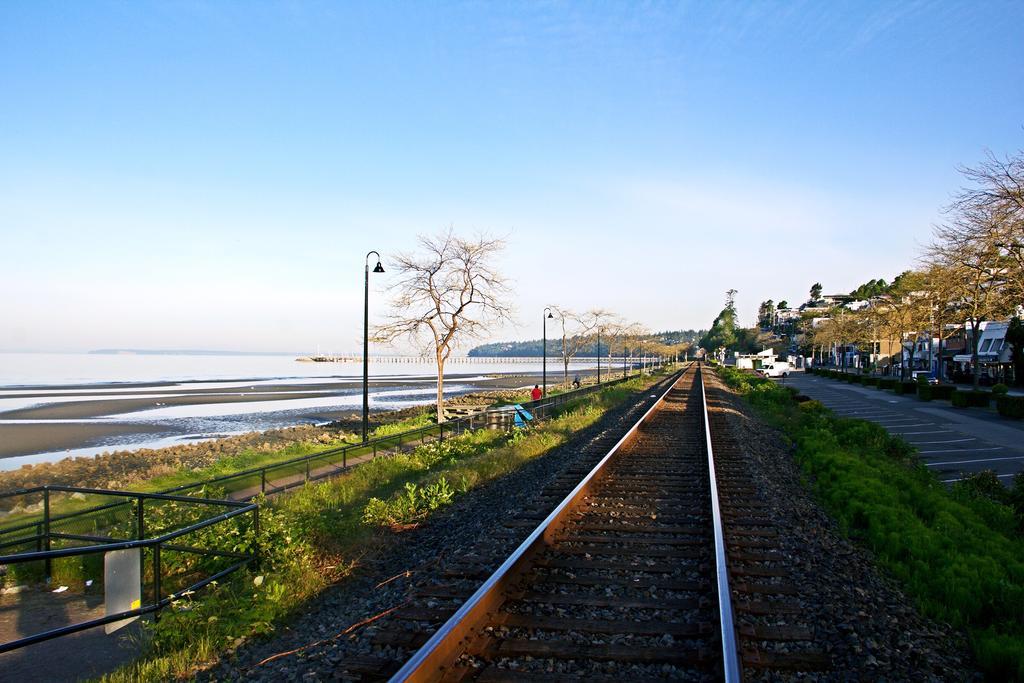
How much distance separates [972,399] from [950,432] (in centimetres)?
1131

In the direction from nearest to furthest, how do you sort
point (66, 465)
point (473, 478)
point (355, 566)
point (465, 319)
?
point (355, 566) < point (473, 478) < point (66, 465) < point (465, 319)

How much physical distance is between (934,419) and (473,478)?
2315 cm

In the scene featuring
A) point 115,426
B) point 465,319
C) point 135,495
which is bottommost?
point 115,426

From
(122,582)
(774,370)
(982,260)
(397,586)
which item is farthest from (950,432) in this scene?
(774,370)

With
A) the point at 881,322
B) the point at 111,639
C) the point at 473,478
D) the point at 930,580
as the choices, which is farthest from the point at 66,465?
the point at 881,322

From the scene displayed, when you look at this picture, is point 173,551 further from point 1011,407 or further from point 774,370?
point 774,370

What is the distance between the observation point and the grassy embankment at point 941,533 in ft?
17.9

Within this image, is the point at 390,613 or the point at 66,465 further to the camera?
the point at 66,465

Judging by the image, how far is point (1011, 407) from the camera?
86.0 ft

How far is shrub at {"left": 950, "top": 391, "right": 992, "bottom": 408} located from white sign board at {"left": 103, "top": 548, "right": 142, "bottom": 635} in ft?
117

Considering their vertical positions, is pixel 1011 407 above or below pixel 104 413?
above

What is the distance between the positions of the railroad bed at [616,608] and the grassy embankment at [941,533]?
3.90 ft

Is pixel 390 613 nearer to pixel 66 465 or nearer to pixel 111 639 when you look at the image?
pixel 111 639

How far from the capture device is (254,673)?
4.57 m
